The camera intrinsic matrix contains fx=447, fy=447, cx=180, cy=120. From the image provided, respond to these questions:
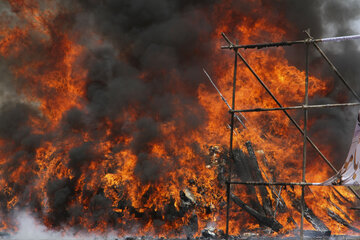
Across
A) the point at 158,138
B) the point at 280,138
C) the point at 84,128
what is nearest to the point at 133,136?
the point at 158,138

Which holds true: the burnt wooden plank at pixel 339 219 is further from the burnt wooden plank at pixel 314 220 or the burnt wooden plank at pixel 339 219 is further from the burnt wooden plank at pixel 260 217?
the burnt wooden plank at pixel 260 217

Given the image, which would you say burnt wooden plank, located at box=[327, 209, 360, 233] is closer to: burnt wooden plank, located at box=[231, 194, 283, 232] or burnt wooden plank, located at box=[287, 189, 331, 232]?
burnt wooden plank, located at box=[287, 189, 331, 232]

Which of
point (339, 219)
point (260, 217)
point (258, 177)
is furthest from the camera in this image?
point (258, 177)

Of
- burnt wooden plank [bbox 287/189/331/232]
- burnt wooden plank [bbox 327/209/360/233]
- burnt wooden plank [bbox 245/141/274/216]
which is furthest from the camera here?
burnt wooden plank [bbox 245/141/274/216]

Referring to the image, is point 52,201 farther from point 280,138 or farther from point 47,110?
point 280,138

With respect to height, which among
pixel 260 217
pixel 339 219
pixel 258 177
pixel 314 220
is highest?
pixel 258 177

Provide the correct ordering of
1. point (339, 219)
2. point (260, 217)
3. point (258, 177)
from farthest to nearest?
1. point (258, 177)
2. point (339, 219)
3. point (260, 217)

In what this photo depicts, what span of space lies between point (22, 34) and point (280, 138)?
20.4m

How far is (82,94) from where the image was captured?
32.2m

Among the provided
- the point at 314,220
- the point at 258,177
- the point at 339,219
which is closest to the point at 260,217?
the point at 258,177

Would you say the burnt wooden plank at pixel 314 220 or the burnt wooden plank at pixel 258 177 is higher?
the burnt wooden plank at pixel 258 177

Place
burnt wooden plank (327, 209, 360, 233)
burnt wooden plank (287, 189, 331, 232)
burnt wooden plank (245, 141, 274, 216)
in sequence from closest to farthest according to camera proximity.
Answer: burnt wooden plank (287, 189, 331, 232) → burnt wooden plank (327, 209, 360, 233) → burnt wooden plank (245, 141, 274, 216)

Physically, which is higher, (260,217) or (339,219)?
(339,219)

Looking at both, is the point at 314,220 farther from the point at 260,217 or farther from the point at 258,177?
the point at 258,177
